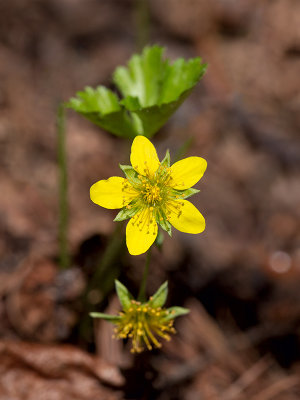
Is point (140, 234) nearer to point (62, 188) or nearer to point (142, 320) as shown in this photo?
point (142, 320)

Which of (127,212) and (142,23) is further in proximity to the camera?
(142,23)

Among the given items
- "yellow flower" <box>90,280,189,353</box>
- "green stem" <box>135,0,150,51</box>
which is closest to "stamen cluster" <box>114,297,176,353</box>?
"yellow flower" <box>90,280,189,353</box>

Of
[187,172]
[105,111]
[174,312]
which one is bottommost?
[174,312]

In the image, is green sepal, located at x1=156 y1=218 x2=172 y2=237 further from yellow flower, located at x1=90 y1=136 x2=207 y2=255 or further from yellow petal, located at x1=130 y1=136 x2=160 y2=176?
yellow petal, located at x1=130 y1=136 x2=160 y2=176

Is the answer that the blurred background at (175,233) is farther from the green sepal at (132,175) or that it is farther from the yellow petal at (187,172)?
the yellow petal at (187,172)

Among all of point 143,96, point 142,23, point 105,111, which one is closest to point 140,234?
point 105,111

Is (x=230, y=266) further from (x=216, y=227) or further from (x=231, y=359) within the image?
(x=231, y=359)
